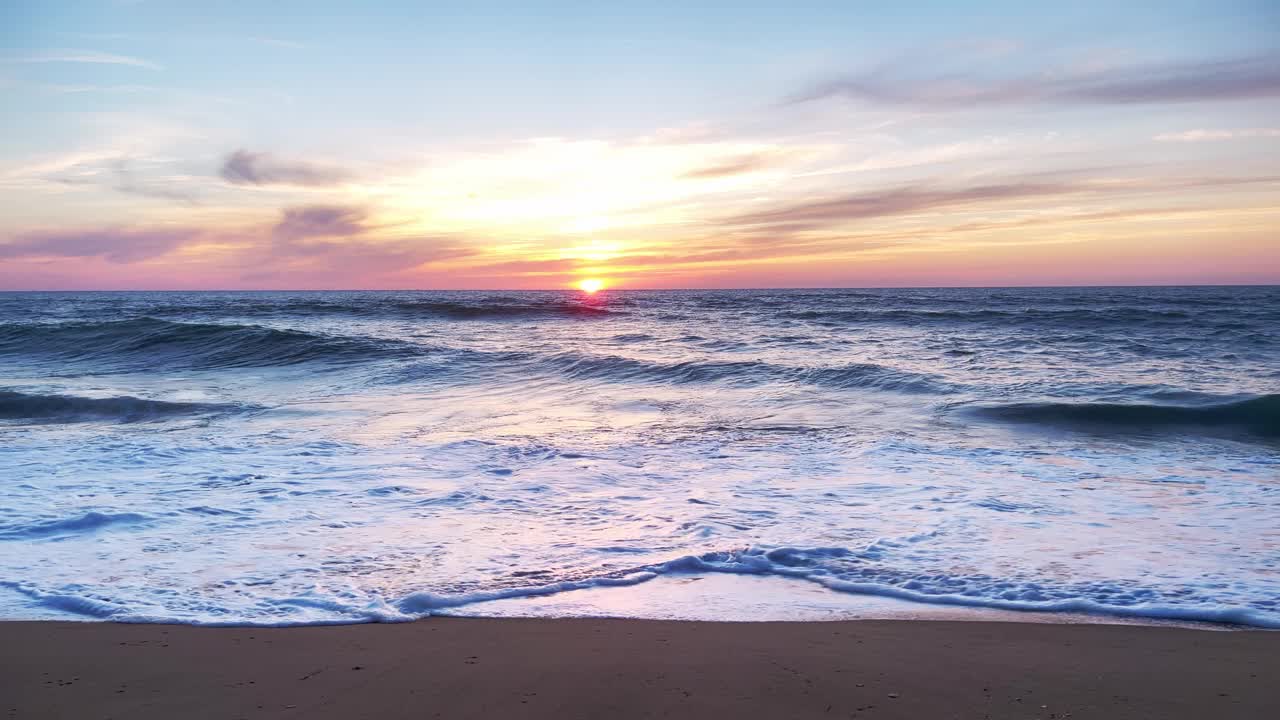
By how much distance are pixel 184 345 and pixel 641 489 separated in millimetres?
18096

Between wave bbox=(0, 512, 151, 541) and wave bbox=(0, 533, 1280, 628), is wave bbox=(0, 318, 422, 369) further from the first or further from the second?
wave bbox=(0, 533, 1280, 628)

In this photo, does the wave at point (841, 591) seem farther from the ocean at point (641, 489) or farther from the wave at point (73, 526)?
the wave at point (73, 526)

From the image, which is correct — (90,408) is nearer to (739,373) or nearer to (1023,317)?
(739,373)

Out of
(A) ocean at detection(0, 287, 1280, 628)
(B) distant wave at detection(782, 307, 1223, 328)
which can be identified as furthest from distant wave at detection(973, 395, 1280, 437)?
(B) distant wave at detection(782, 307, 1223, 328)

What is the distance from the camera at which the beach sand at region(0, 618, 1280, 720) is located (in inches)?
116

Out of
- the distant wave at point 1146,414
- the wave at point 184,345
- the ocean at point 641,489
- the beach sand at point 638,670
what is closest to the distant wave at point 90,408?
the ocean at point 641,489

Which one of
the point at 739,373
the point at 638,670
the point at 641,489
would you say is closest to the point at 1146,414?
the point at 739,373

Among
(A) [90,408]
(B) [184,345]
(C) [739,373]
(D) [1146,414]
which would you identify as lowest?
(D) [1146,414]

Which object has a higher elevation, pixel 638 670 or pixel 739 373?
pixel 739 373

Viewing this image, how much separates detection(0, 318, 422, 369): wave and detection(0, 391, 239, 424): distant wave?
16.9 feet

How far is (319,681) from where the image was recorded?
317 cm

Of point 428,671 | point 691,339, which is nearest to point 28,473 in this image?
point 428,671

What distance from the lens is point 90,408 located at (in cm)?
1141

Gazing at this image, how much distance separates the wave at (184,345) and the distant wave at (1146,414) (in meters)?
13.0
